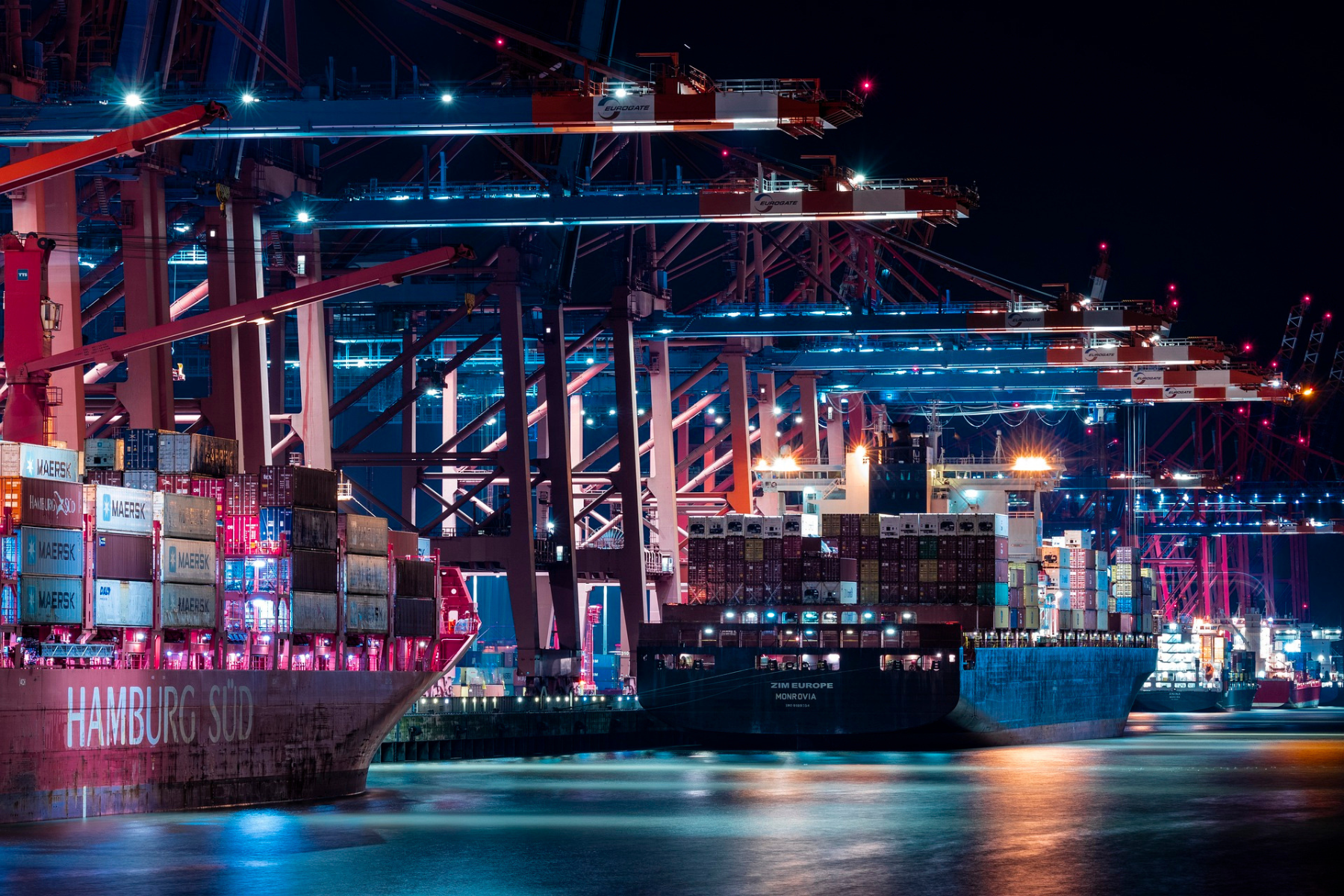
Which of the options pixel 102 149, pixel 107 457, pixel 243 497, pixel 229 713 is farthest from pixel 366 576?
pixel 102 149

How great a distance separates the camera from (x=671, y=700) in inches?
2330

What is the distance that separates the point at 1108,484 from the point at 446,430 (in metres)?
45.9

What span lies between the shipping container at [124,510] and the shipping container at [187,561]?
1.75ft

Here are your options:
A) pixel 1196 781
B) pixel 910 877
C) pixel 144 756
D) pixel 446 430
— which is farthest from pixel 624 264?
pixel 910 877

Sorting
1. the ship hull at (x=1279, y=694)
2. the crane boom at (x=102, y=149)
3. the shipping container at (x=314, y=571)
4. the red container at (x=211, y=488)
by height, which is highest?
the crane boom at (x=102, y=149)

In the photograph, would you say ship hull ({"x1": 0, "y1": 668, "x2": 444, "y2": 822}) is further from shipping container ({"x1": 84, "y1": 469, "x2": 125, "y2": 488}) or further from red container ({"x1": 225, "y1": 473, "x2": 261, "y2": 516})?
shipping container ({"x1": 84, "y1": 469, "x2": 125, "y2": 488})

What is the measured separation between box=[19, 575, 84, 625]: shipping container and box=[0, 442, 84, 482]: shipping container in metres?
1.72

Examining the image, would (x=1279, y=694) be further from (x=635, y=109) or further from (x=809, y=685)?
(x=635, y=109)

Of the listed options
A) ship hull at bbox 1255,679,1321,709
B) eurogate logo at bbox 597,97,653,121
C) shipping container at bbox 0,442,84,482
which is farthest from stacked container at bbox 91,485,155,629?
ship hull at bbox 1255,679,1321,709

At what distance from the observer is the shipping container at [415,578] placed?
41031 millimetres

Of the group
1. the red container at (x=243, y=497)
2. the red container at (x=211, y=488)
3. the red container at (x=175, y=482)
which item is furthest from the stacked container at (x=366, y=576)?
the red container at (x=175, y=482)

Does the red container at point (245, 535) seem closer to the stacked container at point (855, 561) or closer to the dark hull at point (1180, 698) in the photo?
the stacked container at point (855, 561)

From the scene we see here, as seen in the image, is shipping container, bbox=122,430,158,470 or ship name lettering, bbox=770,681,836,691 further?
ship name lettering, bbox=770,681,836,691

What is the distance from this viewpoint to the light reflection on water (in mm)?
25859
